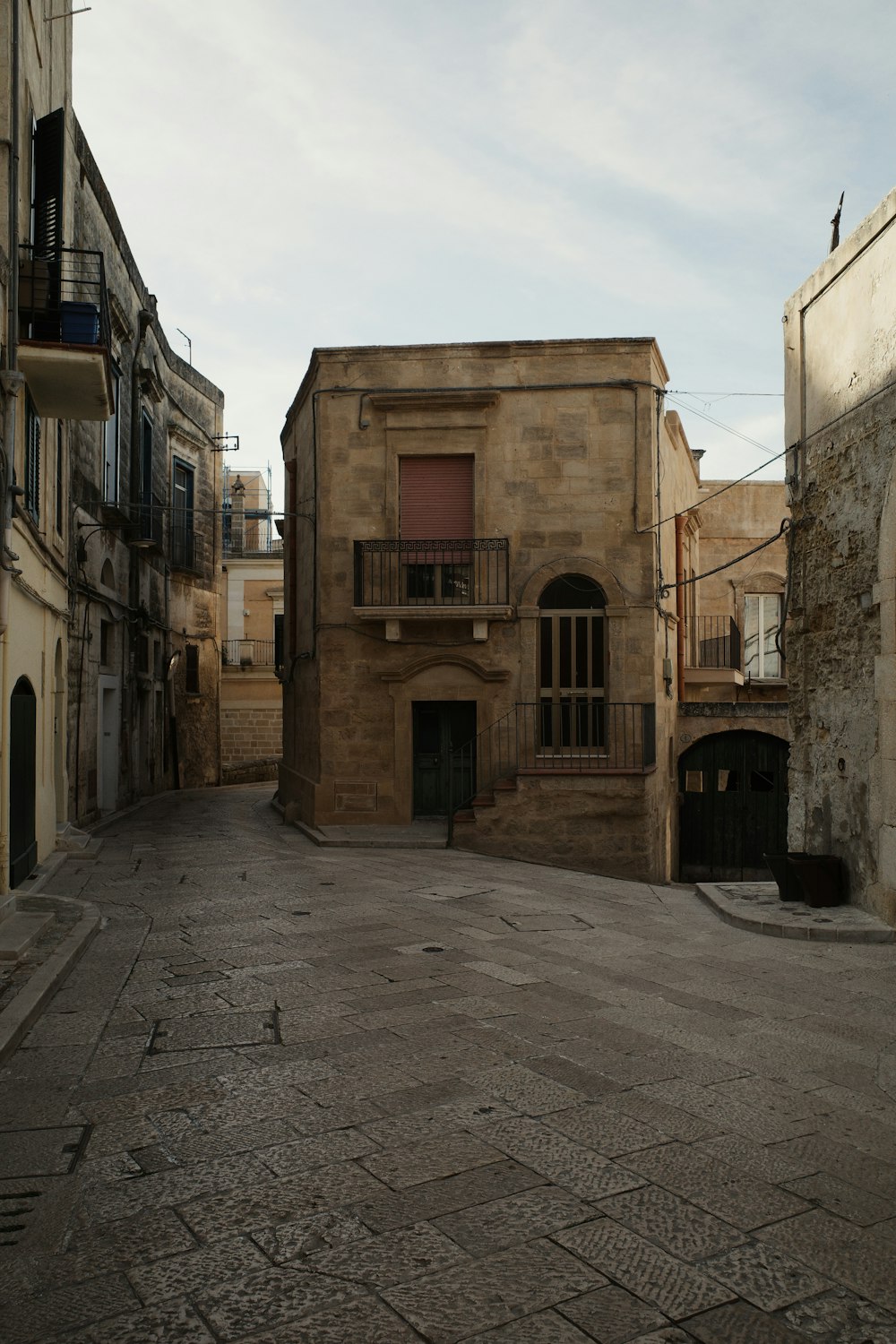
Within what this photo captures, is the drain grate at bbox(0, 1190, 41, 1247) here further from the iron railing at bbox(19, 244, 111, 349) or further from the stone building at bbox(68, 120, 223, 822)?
the stone building at bbox(68, 120, 223, 822)

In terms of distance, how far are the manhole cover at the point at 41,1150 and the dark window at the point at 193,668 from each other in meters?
21.5

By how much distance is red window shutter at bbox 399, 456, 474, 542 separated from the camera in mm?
14914

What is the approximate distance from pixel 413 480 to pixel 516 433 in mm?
1571

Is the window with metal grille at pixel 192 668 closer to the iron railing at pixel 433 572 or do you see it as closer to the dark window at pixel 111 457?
the dark window at pixel 111 457

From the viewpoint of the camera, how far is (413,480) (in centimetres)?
1502

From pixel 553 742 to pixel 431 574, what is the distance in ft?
9.36

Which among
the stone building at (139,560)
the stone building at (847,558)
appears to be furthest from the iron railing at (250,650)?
the stone building at (847,558)

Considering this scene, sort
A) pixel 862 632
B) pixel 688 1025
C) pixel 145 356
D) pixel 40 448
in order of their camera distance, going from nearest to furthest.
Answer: pixel 688 1025
pixel 862 632
pixel 40 448
pixel 145 356

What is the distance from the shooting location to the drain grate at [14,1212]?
11.4ft

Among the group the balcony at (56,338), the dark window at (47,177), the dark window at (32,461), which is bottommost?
the dark window at (32,461)

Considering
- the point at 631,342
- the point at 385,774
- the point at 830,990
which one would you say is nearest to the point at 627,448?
the point at 631,342

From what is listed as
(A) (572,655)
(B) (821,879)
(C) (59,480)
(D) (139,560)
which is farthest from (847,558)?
(D) (139,560)

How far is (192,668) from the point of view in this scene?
1009 inches

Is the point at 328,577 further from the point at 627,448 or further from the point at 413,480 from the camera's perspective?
the point at 627,448
